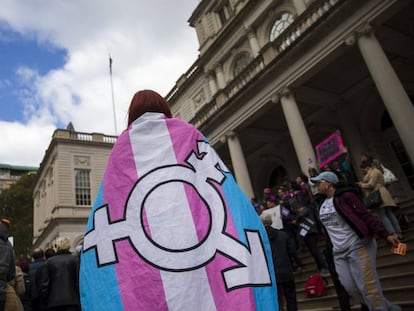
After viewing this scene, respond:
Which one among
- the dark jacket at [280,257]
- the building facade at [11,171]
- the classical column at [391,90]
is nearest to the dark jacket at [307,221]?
the dark jacket at [280,257]

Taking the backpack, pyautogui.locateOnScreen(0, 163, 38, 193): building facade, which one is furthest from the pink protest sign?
pyautogui.locateOnScreen(0, 163, 38, 193): building facade

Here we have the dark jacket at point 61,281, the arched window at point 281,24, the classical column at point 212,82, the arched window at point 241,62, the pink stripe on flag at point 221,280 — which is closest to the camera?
the pink stripe on flag at point 221,280

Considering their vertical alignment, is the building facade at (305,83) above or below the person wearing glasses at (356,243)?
above

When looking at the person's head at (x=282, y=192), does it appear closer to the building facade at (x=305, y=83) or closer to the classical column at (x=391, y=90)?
the building facade at (x=305, y=83)

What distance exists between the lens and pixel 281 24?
15.6m

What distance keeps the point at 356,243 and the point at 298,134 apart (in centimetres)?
793

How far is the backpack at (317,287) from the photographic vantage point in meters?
6.32

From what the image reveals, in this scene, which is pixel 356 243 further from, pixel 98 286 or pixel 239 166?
pixel 239 166

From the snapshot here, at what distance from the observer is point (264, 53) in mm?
13453

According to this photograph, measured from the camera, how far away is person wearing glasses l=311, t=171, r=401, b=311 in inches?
152

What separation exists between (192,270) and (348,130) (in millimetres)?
13838

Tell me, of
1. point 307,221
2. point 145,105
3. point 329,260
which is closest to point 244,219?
point 145,105

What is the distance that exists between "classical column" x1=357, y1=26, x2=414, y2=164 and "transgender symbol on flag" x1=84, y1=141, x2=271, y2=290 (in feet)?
26.6

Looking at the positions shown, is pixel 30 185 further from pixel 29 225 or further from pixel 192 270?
pixel 192 270
